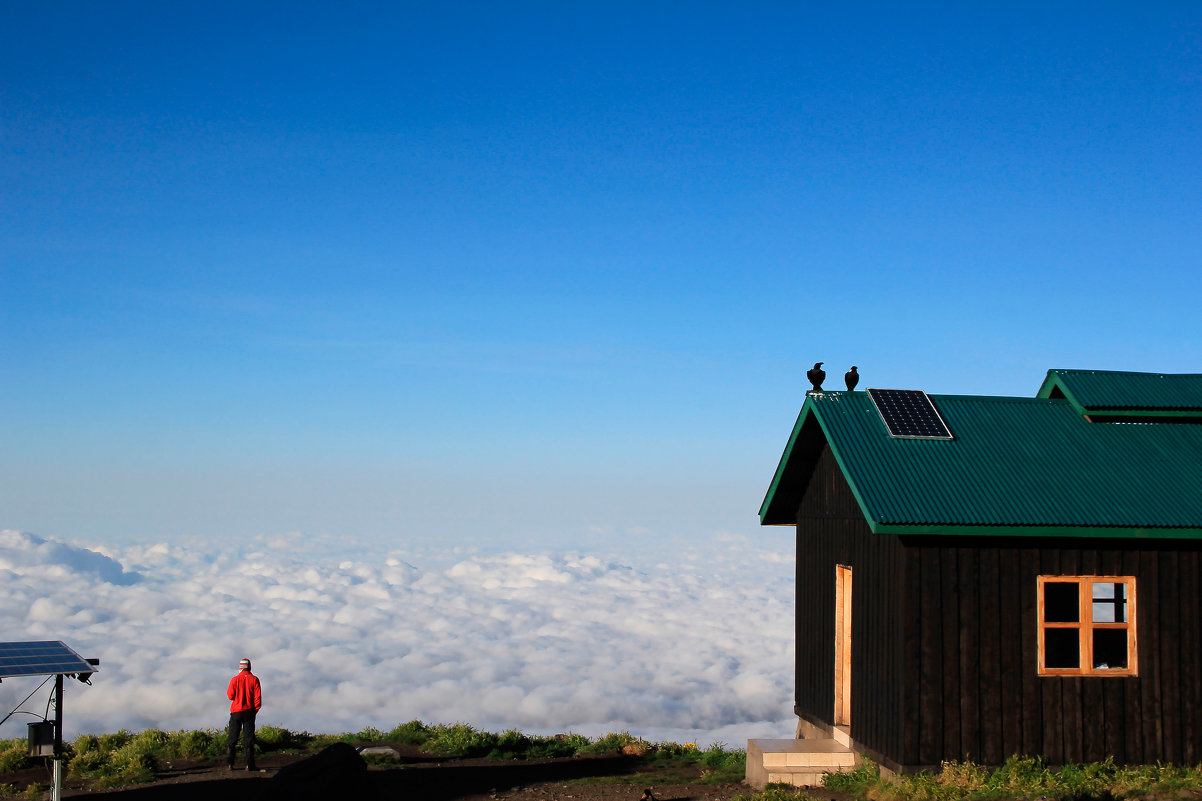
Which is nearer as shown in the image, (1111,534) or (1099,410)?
(1111,534)

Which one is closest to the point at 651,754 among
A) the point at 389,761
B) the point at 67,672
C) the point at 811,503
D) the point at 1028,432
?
the point at 389,761

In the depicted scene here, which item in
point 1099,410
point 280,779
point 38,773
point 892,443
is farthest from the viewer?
point 38,773

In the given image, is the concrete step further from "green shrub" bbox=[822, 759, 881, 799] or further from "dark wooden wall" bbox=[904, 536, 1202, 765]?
"dark wooden wall" bbox=[904, 536, 1202, 765]

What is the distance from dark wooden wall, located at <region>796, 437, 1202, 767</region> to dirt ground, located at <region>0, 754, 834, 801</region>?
206cm

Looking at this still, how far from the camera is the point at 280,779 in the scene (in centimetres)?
1172

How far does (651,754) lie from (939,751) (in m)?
9.26

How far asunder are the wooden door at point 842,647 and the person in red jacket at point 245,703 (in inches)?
391

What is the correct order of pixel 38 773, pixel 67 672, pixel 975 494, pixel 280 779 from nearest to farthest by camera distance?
pixel 280 779, pixel 67 672, pixel 975 494, pixel 38 773

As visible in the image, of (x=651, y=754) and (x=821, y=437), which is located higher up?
(x=821, y=437)

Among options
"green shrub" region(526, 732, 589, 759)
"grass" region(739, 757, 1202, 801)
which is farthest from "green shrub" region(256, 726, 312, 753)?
"grass" region(739, 757, 1202, 801)

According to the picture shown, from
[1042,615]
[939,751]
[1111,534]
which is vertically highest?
[1111,534]

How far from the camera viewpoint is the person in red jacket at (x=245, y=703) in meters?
18.6

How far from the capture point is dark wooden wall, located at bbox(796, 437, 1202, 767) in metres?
15.3

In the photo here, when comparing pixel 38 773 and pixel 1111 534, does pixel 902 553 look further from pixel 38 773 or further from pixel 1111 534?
pixel 38 773
